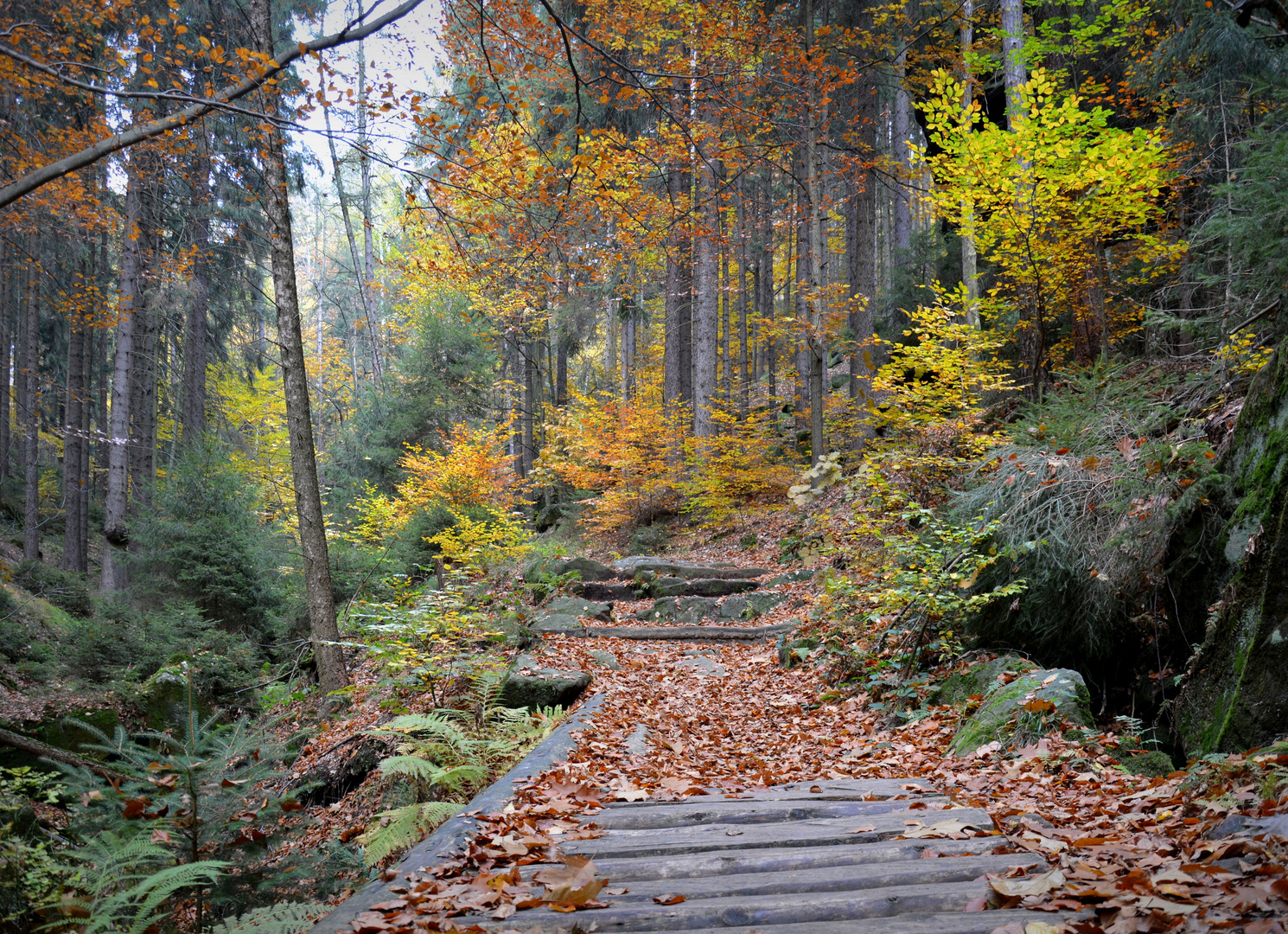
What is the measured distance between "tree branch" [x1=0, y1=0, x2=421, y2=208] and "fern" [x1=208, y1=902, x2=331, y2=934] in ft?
15.6

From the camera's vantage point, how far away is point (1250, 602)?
370cm

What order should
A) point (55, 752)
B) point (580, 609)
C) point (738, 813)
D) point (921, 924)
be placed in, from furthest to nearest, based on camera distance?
point (580, 609) → point (55, 752) → point (738, 813) → point (921, 924)

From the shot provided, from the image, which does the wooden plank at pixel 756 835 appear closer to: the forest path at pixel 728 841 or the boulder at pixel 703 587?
the forest path at pixel 728 841

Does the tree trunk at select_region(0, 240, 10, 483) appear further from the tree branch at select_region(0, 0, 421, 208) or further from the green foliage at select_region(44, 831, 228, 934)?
the green foliage at select_region(44, 831, 228, 934)

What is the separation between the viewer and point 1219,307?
762 centimetres

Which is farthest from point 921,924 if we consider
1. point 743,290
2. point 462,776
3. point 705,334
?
point 743,290

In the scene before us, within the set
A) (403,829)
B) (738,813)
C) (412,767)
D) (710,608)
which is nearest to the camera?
(738,813)

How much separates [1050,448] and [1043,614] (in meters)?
1.60

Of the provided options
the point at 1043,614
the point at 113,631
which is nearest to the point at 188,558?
the point at 113,631

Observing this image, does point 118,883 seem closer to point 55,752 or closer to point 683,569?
point 55,752

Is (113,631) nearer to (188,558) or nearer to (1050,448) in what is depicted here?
(188,558)

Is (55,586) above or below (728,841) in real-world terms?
below

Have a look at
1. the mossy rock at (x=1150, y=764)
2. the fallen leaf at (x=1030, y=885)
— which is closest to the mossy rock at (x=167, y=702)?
the fallen leaf at (x=1030, y=885)

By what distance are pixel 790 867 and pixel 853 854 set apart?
26 cm
